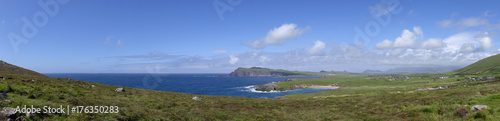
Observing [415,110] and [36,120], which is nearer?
[36,120]

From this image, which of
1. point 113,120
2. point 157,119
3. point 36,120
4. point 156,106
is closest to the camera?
point 36,120

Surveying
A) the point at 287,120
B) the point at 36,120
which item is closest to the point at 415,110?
the point at 287,120

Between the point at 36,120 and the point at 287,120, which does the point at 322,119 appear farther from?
the point at 36,120

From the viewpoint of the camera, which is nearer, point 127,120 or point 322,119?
point 127,120

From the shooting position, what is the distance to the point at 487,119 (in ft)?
57.1

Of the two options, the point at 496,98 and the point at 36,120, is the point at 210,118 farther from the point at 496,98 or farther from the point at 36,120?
the point at 496,98

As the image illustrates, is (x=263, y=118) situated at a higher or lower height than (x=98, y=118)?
lower

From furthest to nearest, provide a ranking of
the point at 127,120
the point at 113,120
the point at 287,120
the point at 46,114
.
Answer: the point at 287,120, the point at 127,120, the point at 113,120, the point at 46,114

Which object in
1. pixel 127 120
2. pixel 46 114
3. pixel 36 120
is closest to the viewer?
pixel 36 120

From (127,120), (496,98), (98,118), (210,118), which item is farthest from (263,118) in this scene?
(496,98)

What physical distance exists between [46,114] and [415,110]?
34.7 m

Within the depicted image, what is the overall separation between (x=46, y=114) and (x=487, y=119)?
33.8m

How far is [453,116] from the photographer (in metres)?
19.9

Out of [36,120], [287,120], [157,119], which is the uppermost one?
[36,120]
